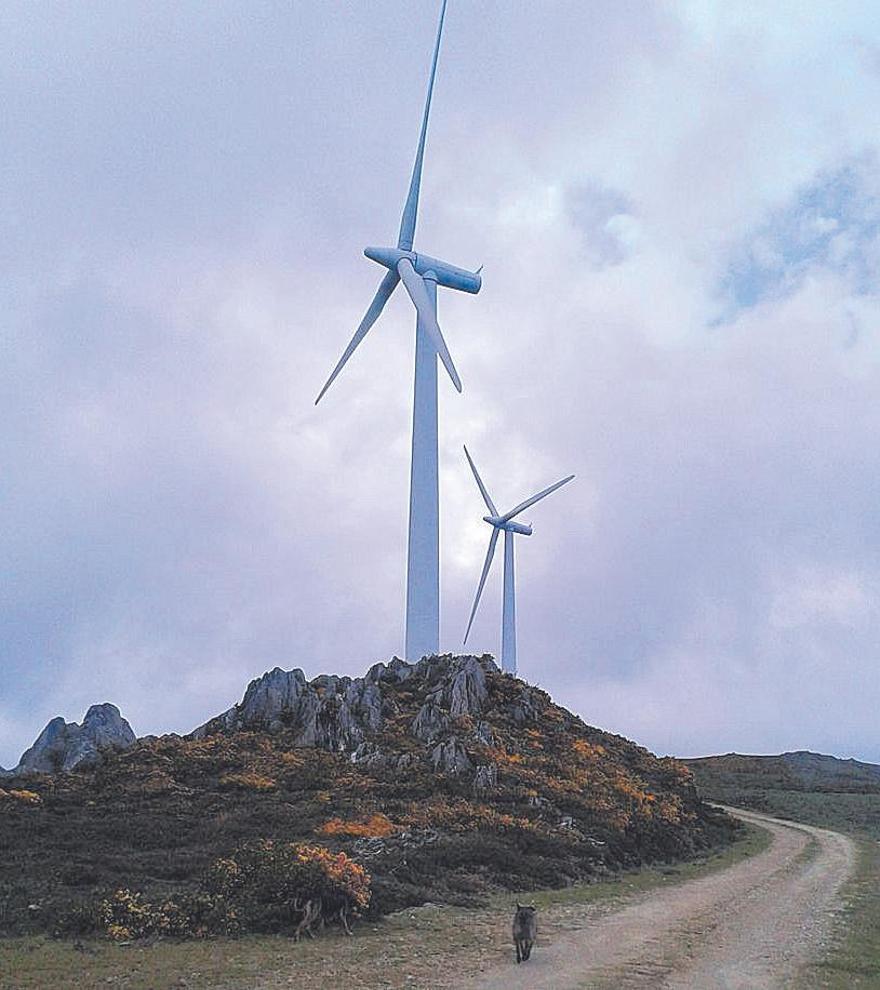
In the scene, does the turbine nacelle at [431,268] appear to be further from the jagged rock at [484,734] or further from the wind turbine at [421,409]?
the jagged rock at [484,734]

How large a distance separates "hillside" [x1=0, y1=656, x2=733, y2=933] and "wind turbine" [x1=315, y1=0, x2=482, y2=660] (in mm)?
5616

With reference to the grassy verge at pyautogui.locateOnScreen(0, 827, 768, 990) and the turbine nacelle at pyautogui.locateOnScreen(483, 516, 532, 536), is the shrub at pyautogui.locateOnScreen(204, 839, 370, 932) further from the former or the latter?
the turbine nacelle at pyautogui.locateOnScreen(483, 516, 532, 536)

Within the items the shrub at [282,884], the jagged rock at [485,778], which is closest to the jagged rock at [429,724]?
the jagged rock at [485,778]

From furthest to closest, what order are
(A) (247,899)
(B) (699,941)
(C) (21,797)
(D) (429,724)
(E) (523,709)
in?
(E) (523,709)
(D) (429,724)
(C) (21,797)
(A) (247,899)
(B) (699,941)

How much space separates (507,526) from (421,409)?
33.3 metres

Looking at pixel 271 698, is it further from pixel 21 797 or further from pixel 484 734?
pixel 21 797

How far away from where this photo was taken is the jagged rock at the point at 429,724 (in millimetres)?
58562

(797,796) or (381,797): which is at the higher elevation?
(797,796)

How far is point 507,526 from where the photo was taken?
9856 cm

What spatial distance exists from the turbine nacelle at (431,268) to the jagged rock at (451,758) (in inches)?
1499

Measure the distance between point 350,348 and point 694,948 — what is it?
56002mm

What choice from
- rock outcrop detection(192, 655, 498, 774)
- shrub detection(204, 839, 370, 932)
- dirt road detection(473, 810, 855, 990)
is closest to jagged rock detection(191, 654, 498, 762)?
rock outcrop detection(192, 655, 498, 774)

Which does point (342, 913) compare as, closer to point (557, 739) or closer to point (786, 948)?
point (786, 948)

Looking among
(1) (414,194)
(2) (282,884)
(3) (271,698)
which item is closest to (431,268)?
(1) (414,194)
